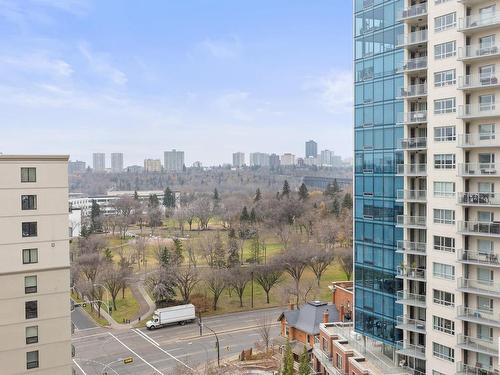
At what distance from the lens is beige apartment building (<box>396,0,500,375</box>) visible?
24.2 meters

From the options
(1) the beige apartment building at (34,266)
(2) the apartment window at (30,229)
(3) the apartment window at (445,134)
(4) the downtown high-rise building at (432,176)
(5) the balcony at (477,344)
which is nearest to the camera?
(1) the beige apartment building at (34,266)

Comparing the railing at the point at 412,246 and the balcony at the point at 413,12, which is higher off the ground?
the balcony at the point at 413,12

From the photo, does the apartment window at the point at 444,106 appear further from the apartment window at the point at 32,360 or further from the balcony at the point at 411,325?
the apartment window at the point at 32,360

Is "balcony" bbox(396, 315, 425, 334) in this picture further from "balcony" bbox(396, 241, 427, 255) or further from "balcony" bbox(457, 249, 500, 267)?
"balcony" bbox(457, 249, 500, 267)

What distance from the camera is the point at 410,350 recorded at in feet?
92.0

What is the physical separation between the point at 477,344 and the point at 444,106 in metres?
11.7

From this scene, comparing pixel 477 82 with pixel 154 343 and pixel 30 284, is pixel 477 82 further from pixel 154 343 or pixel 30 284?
pixel 154 343

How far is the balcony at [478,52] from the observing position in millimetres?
23781

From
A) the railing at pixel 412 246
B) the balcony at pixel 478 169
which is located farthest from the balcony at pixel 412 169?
the railing at pixel 412 246

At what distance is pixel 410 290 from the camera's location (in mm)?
28484

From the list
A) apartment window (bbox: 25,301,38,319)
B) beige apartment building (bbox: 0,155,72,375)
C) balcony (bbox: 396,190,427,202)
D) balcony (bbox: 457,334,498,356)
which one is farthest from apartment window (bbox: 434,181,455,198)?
apartment window (bbox: 25,301,38,319)

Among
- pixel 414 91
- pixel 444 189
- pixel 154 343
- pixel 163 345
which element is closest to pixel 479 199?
pixel 444 189

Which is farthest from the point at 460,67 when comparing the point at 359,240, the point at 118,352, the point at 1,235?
the point at 118,352

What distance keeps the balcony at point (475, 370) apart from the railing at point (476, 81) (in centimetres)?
1320
